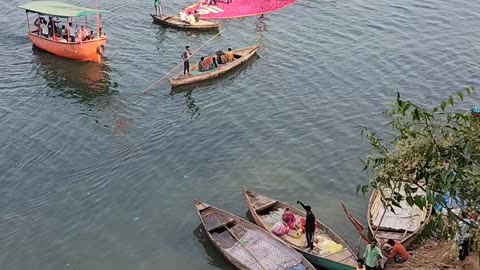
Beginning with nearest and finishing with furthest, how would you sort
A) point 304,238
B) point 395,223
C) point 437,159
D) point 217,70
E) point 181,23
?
point 437,159 < point 304,238 < point 395,223 < point 217,70 < point 181,23

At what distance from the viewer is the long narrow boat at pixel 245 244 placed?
71.1 ft

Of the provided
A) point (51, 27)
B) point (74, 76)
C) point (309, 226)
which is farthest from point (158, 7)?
point (309, 226)

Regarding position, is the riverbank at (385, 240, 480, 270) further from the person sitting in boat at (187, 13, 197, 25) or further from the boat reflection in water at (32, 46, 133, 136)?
the person sitting in boat at (187, 13, 197, 25)

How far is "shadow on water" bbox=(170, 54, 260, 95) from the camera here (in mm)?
37375

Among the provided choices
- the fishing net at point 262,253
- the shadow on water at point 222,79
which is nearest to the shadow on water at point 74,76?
the shadow on water at point 222,79

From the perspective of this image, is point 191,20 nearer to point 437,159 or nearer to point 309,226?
point 309,226

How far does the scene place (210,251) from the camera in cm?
2388

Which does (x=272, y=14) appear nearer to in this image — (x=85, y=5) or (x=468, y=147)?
(x=85, y=5)

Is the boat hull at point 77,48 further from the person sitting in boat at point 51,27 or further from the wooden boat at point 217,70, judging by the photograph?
the wooden boat at point 217,70

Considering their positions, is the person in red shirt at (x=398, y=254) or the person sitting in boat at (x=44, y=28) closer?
the person in red shirt at (x=398, y=254)

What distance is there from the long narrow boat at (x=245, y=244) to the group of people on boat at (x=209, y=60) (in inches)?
566

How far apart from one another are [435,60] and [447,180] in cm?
3251

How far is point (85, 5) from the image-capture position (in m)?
51.4

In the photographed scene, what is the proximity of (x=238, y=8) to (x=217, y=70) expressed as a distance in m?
13.3
